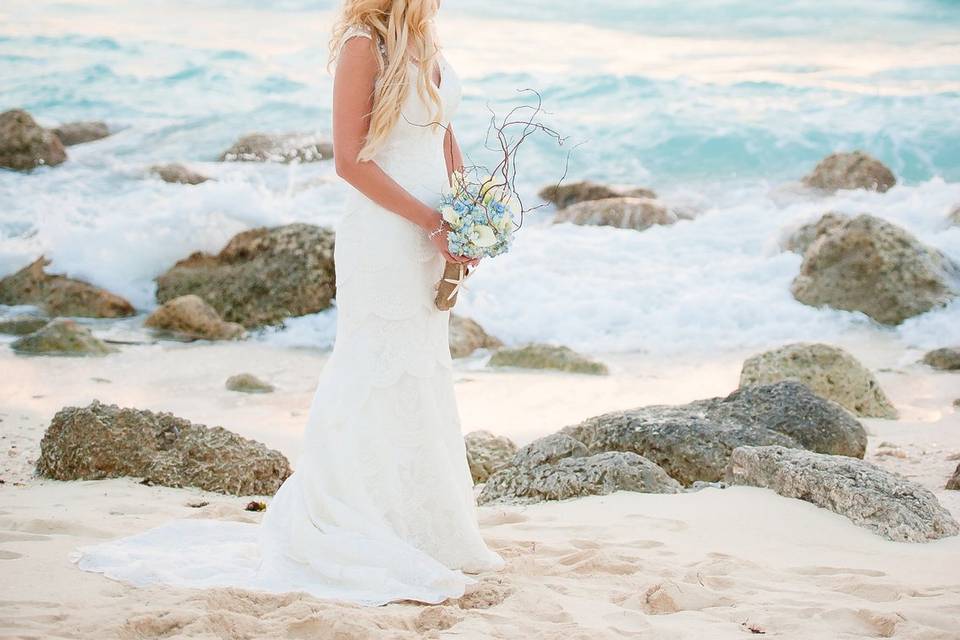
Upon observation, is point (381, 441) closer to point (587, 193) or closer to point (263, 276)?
point (263, 276)

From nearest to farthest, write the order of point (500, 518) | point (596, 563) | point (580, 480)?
point (596, 563) < point (500, 518) < point (580, 480)

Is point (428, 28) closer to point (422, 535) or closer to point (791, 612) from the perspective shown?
point (422, 535)

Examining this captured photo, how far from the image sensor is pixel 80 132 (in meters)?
23.7

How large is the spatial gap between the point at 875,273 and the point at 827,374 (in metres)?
4.12

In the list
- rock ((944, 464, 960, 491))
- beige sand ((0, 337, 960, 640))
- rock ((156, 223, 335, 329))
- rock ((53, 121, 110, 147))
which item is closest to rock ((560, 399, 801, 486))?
beige sand ((0, 337, 960, 640))


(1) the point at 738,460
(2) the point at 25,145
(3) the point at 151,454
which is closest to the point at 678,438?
(1) the point at 738,460

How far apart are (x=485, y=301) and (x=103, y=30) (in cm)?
1885

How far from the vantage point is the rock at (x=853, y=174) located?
18.6m

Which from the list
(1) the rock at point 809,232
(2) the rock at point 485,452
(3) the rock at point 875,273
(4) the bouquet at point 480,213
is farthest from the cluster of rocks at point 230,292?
(4) the bouquet at point 480,213

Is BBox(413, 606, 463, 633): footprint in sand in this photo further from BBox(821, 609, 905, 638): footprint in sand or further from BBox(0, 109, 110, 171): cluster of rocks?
BBox(0, 109, 110, 171): cluster of rocks

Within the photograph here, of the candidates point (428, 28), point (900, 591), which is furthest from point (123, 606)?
point (900, 591)

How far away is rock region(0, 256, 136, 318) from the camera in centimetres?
1127

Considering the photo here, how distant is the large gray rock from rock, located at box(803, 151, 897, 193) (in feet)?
43.2

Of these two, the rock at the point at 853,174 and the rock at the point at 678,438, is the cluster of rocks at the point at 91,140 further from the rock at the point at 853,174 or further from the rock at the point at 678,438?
the rock at the point at 678,438
